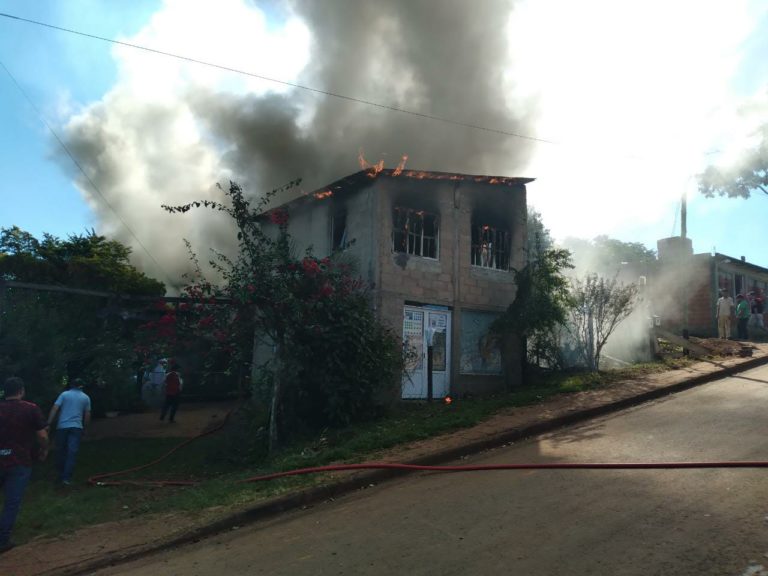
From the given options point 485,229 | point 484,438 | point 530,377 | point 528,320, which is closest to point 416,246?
point 485,229

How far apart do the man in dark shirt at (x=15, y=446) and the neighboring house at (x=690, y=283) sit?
1964 cm

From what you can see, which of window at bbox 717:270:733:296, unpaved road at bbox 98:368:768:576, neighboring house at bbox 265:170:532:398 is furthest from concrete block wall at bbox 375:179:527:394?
window at bbox 717:270:733:296

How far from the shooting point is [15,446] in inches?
219

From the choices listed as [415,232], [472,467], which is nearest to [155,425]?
[415,232]

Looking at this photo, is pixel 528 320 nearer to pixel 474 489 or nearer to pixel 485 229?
pixel 485 229

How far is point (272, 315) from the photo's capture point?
9055mm

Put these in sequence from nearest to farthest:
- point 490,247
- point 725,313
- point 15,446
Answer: point 15,446
point 490,247
point 725,313

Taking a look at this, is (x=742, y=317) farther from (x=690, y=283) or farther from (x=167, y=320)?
(x=167, y=320)

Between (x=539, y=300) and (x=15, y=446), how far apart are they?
9.59 m

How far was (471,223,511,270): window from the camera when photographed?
13.4m

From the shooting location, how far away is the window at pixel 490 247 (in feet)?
43.8

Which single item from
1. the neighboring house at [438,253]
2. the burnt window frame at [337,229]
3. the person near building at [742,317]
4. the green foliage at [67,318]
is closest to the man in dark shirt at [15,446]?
the green foliage at [67,318]

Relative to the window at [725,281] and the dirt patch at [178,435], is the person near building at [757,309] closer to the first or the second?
the window at [725,281]

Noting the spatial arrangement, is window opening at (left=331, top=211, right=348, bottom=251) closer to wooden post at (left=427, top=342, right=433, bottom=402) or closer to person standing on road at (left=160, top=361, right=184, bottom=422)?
wooden post at (left=427, top=342, right=433, bottom=402)
